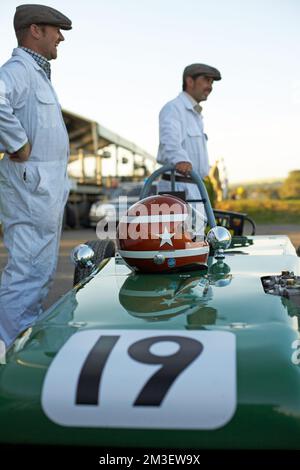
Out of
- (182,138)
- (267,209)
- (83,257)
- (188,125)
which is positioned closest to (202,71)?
(188,125)

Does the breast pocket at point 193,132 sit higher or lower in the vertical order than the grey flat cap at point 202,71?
lower

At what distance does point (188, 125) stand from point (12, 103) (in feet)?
6.47

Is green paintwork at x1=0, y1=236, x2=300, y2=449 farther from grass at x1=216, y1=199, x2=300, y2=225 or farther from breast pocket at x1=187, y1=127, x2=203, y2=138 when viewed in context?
grass at x1=216, y1=199, x2=300, y2=225

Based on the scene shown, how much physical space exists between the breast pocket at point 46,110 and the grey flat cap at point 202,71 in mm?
1776

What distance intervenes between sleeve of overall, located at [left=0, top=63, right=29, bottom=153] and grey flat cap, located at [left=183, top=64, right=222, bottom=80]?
75.2 inches

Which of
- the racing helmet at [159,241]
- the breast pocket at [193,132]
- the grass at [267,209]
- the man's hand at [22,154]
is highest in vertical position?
the breast pocket at [193,132]

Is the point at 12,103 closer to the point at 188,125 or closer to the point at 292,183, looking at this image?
the point at 188,125

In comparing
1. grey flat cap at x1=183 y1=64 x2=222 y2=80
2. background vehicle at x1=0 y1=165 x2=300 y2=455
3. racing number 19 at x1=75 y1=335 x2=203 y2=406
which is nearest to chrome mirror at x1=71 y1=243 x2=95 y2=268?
background vehicle at x1=0 y1=165 x2=300 y2=455

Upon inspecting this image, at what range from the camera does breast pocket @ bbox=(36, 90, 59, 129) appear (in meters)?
3.32

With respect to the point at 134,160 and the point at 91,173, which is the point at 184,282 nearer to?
the point at 91,173

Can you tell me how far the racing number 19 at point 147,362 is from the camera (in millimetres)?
1469

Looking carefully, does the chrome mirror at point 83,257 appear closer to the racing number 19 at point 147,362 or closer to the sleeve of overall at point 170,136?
the racing number 19 at point 147,362

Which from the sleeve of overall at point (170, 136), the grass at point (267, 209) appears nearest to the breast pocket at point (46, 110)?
the sleeve of overall at point (170, 136)

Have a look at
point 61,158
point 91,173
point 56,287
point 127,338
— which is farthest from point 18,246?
point 91,173
